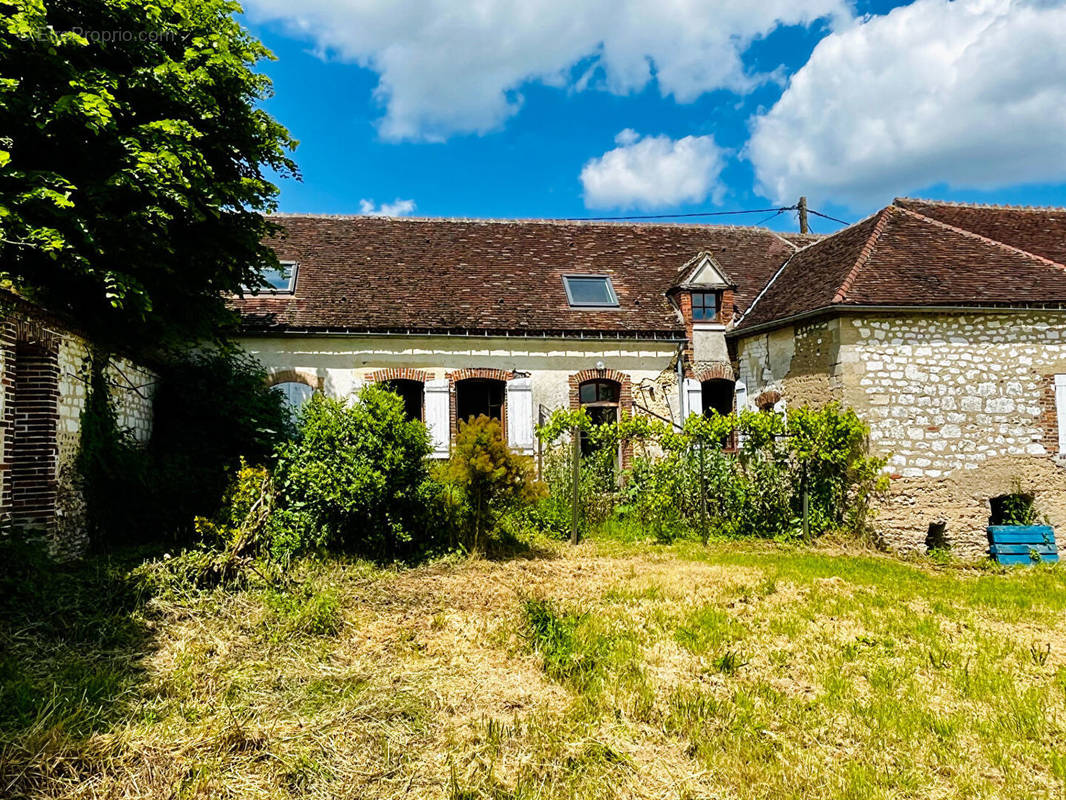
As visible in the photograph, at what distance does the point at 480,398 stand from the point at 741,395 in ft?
17.2

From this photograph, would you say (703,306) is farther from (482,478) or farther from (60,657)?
(60,657)

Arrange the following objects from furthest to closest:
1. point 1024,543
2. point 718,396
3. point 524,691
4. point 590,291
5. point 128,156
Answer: point 718,396, point 590,291, point 1024,543, point 128,156, point 524,691

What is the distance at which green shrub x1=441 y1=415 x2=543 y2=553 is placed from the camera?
888 centimetres

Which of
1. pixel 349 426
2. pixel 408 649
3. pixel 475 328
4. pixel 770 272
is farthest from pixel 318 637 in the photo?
pixel 770 272

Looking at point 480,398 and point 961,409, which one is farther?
point 480,398

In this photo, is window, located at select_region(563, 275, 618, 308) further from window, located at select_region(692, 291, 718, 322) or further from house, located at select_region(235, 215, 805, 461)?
window, located at select_region(692, 291, 718, 322)

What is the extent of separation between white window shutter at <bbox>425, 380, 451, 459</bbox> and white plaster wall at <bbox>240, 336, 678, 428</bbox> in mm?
213

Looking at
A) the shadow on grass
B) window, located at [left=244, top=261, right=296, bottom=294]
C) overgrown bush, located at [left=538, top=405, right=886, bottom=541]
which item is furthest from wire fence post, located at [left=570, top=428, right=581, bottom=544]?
window, located at [left=244, top=261, right=296, bottom=294]

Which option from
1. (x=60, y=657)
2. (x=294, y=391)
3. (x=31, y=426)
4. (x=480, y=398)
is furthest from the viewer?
(x=480, y=398)

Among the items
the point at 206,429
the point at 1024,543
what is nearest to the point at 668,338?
the point at 1024,543

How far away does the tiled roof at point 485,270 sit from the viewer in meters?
13.3

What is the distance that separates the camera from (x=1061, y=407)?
1082cm

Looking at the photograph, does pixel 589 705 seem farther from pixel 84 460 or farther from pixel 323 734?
pixel 84 460

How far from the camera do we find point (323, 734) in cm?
416
